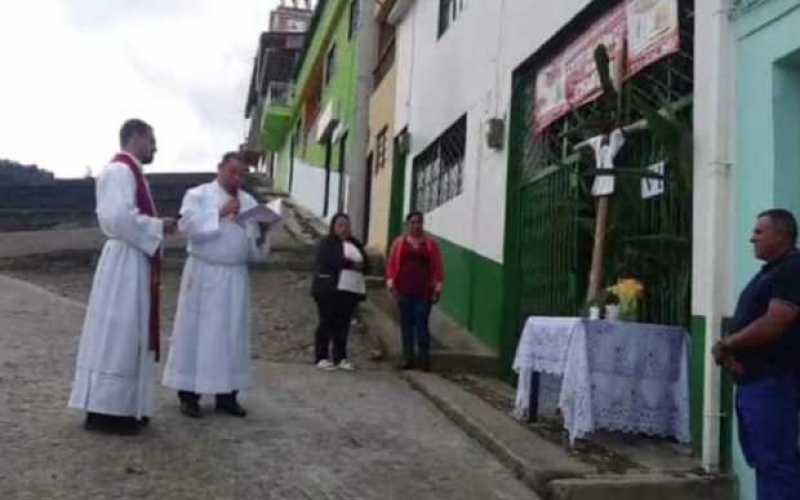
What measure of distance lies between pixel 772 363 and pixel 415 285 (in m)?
6.00

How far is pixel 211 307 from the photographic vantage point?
24.4 ft

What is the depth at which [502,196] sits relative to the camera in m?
11.3

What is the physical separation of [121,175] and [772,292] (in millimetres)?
A: 4036

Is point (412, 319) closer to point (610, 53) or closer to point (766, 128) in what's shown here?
point (610, 53)

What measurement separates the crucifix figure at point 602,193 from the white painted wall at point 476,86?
1.67 m

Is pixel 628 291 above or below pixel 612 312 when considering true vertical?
above

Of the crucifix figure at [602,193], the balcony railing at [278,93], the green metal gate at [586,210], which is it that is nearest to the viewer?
the green metal gate at [586,210]

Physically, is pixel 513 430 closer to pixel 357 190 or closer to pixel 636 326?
pixel 636 326

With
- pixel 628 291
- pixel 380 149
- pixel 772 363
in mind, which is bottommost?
pixel 772 363

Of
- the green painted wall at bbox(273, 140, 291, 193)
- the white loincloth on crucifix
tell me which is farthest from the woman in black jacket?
the green painted wall at bbox(273, 140, 291, 193)

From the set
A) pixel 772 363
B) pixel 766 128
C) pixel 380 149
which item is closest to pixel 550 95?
pixel 766 128

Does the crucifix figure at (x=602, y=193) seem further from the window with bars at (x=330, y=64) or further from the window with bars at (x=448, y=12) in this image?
the window with bars at (x=330, y=64)

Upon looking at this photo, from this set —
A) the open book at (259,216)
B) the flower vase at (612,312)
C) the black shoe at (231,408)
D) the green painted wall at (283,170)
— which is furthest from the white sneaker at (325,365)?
the green painted wall at (283,170)

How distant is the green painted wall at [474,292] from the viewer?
1118 centimetres
